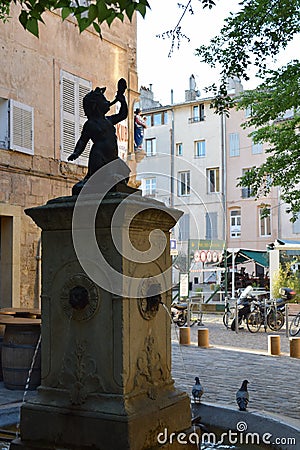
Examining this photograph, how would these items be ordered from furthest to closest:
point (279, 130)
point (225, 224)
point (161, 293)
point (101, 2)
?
point (225, 224) → point (279, 130) → point (161, 293) → point (101, 2)

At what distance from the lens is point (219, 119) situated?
41.2 meters

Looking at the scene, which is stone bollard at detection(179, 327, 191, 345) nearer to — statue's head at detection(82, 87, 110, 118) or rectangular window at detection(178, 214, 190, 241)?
statue's head at detection(82, 87, 110, 118)

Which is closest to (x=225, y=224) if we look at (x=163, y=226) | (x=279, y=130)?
(x=279, y=130)

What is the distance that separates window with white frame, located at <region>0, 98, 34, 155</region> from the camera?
13047 mm

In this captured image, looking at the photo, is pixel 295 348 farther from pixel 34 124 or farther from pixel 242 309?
pixel 34 124

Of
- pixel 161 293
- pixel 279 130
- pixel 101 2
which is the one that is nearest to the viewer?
pixel 101 2

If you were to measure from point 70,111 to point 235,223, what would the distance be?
27229 mm

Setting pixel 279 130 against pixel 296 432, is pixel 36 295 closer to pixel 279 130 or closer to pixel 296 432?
pixel 279 130

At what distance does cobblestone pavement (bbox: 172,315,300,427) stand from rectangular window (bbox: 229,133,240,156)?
2578 cm

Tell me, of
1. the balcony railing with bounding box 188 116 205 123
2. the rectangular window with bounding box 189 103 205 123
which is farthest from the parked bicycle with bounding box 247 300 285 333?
the rectangular window with bounding box 189 103 205 123

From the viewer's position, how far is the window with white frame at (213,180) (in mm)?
41188

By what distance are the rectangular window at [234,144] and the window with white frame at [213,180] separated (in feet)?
4.53

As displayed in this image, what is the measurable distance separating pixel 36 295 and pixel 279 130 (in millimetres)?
6522

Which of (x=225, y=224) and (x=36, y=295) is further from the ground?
(x=225, y=224)
